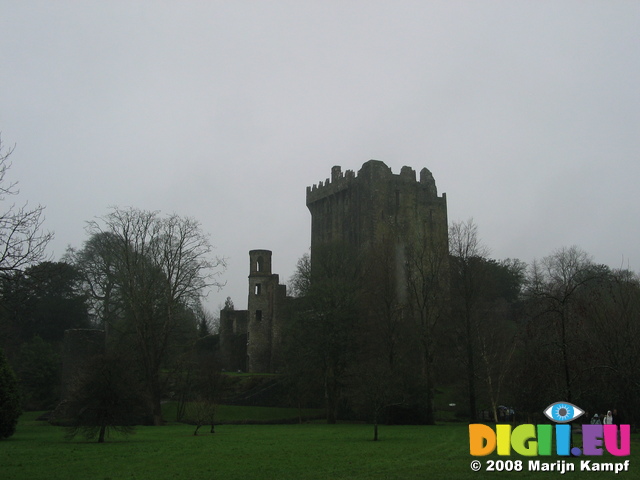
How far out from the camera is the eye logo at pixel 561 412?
42.5 feet

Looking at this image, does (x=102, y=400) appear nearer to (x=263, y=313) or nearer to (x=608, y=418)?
(x=608, y=418)

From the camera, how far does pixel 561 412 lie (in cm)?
1316

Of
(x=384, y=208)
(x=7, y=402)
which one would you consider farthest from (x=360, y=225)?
(x=7, y=402)

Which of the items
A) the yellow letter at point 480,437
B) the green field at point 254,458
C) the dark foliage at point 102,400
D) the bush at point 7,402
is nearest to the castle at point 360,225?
the bush at point 7,402

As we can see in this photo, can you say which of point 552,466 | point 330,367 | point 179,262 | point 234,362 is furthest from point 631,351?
point 234,362

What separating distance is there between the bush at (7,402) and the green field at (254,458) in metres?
0.96

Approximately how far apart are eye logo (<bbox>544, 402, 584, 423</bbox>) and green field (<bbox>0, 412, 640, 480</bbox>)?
4.05 ft

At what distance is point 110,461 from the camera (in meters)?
15.1

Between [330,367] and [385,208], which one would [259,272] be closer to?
[385,208]

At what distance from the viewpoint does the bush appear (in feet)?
74.4

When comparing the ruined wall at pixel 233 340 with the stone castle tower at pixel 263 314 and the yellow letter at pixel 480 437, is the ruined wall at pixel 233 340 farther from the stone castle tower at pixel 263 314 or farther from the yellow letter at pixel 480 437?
the yellow letter at pixel 480 437

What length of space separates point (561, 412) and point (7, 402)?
19186 mm

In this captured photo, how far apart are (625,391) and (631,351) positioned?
5.22 feet

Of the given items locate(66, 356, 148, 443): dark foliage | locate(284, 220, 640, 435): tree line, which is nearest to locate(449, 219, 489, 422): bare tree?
locate(284, 220, 640, 435): tree line
